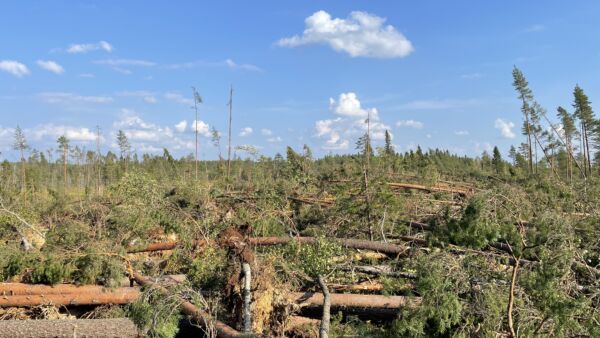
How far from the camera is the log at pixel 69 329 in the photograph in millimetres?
5305

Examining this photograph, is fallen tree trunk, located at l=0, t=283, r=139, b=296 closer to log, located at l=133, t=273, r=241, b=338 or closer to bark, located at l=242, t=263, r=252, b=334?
log, located at l=133, t=273, r=241, b=338

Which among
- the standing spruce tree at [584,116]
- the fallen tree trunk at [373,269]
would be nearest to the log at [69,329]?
the fallen tree trunk at [373,269]

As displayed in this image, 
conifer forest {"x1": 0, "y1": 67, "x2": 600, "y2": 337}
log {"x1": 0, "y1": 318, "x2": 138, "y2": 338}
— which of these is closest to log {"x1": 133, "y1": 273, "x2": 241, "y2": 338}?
conifer forest {"x1": 0, "y1": 67, "x2": 600, "y2": 337}

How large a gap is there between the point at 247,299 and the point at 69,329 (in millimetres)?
2196

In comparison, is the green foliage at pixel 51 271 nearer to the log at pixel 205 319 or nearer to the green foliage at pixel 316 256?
the log at pixel 205 319

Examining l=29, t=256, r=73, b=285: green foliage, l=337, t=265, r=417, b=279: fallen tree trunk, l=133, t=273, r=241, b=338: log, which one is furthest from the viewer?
l=29, t=256, r=73, b=285: green foliage

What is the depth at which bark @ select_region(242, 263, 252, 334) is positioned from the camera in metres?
4.75

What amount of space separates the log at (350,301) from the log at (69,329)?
6.35 feet

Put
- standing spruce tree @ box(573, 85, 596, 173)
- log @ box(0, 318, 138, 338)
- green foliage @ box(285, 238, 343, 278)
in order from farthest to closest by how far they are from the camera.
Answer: standing spruce tree @ box(573, 85, 596, 173) → green foliage @ box(285, 238, 343, 278) → log @ box(0, 318, 138, 338)

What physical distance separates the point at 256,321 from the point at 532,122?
2942cm

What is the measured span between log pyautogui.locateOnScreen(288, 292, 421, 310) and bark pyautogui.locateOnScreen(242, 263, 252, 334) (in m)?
0.59

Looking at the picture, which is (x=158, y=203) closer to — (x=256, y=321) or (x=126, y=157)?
(x=256, y=321)

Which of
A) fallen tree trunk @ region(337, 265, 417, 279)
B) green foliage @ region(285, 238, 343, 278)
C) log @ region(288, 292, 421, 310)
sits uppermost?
green foliage @ region(285, 238, 343, 278)

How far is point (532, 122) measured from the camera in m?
29.8
